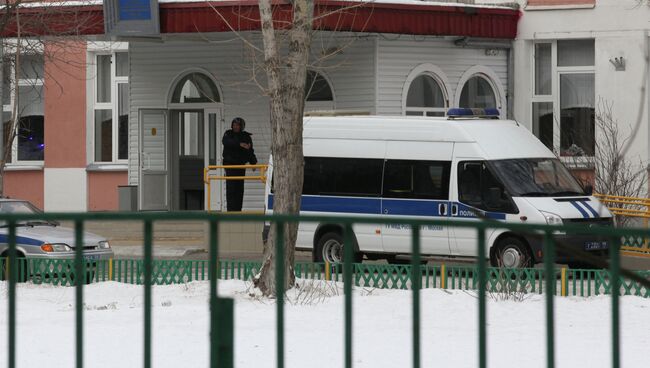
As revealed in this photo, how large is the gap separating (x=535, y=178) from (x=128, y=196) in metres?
11.3

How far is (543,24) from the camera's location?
85.5 feet

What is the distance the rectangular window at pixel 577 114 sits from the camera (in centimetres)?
2581

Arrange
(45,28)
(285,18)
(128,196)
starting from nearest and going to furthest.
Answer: (285,18), (45,28), (128,196)

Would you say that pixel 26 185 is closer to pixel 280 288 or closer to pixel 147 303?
pixel 147 303

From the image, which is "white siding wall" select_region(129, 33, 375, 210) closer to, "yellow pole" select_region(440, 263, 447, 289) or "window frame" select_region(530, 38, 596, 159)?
"window frame" select_region(530, 38, 596, 159)

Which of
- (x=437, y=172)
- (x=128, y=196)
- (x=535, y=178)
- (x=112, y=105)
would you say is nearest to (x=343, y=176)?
(x=437, y=172)

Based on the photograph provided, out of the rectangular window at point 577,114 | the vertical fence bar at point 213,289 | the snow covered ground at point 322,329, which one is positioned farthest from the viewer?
the rectangular window at point 577,114

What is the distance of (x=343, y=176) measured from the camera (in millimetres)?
19547

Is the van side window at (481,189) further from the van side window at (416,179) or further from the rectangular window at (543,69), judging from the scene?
the rectangular window at (543,69)

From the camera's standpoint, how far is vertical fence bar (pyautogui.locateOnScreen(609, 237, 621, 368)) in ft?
16.5

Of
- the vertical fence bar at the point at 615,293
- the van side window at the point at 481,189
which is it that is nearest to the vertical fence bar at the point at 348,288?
the vertical fence bar at the point at 615,293

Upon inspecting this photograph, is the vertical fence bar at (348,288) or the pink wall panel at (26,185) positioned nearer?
the vertical fence bar at (348,288)

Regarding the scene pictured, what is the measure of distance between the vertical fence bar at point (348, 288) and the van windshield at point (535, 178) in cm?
1300

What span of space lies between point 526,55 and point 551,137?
169 centimetres
